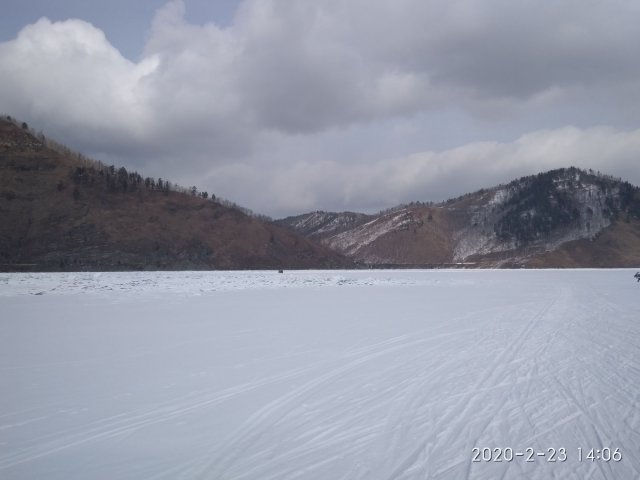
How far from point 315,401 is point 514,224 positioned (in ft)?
570

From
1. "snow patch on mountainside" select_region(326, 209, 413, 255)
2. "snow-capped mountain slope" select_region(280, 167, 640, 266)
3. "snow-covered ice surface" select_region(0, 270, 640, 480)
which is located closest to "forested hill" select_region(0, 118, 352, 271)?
"snow-capped mountain slope" select_region(280, 167, 640, 266)

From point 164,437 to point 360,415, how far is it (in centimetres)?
251

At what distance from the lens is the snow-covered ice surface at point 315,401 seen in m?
4.78

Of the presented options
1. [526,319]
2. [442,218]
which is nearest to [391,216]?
[442,218]

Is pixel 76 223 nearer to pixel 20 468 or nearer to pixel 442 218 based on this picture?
pixel 20 468

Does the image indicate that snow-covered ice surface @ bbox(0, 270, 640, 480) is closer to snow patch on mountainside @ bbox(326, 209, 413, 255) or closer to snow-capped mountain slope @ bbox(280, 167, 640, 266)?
snow-capped mountain slope @ bbox(280, 167, 640, 266)

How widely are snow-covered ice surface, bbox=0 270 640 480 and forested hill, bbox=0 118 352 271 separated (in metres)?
70.7

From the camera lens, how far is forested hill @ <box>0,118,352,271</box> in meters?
77.4

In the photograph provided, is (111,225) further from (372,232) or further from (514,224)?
(514,224)

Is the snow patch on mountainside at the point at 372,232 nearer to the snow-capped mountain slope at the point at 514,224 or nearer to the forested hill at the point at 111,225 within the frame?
the snow-capped mountain slope at the point at 514,224

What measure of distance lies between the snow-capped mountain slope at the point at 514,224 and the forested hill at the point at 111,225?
202 ft

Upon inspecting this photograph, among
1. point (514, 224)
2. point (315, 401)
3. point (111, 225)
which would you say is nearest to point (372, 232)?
point (514, 224)

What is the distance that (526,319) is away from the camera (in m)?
15.8

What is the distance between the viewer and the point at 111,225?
85312 millimetres
